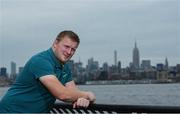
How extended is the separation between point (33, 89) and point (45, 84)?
6.2 inches

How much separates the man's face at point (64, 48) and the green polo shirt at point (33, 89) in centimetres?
5

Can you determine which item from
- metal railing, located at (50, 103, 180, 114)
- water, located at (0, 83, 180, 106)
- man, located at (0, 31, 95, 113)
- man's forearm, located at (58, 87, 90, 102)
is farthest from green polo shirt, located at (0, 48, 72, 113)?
water, located at (0, 83, 180, 106)

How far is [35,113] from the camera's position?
4.34 meters

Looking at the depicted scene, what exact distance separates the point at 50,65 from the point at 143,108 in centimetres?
87

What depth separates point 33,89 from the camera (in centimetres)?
435

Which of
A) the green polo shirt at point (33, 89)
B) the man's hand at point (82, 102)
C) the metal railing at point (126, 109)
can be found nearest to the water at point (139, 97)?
the metal railing at point (126, 109)

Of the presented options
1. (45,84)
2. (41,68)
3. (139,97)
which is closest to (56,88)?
(45,84)

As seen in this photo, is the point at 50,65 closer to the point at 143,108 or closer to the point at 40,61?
the point at 40,61

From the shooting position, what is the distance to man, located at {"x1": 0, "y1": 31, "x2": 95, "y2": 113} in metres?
4.26

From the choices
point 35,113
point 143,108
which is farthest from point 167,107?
point 35,113

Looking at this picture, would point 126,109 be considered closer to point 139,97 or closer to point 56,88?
point 56,88

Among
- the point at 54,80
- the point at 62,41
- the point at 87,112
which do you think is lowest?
the point at 87,112

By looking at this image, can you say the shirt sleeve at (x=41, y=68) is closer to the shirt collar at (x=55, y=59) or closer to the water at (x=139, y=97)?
the shirt collar at (x=55, y=59)

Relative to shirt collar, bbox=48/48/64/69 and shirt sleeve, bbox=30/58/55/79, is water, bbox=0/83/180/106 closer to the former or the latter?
shirt collar, bbox=48/48/64/69
